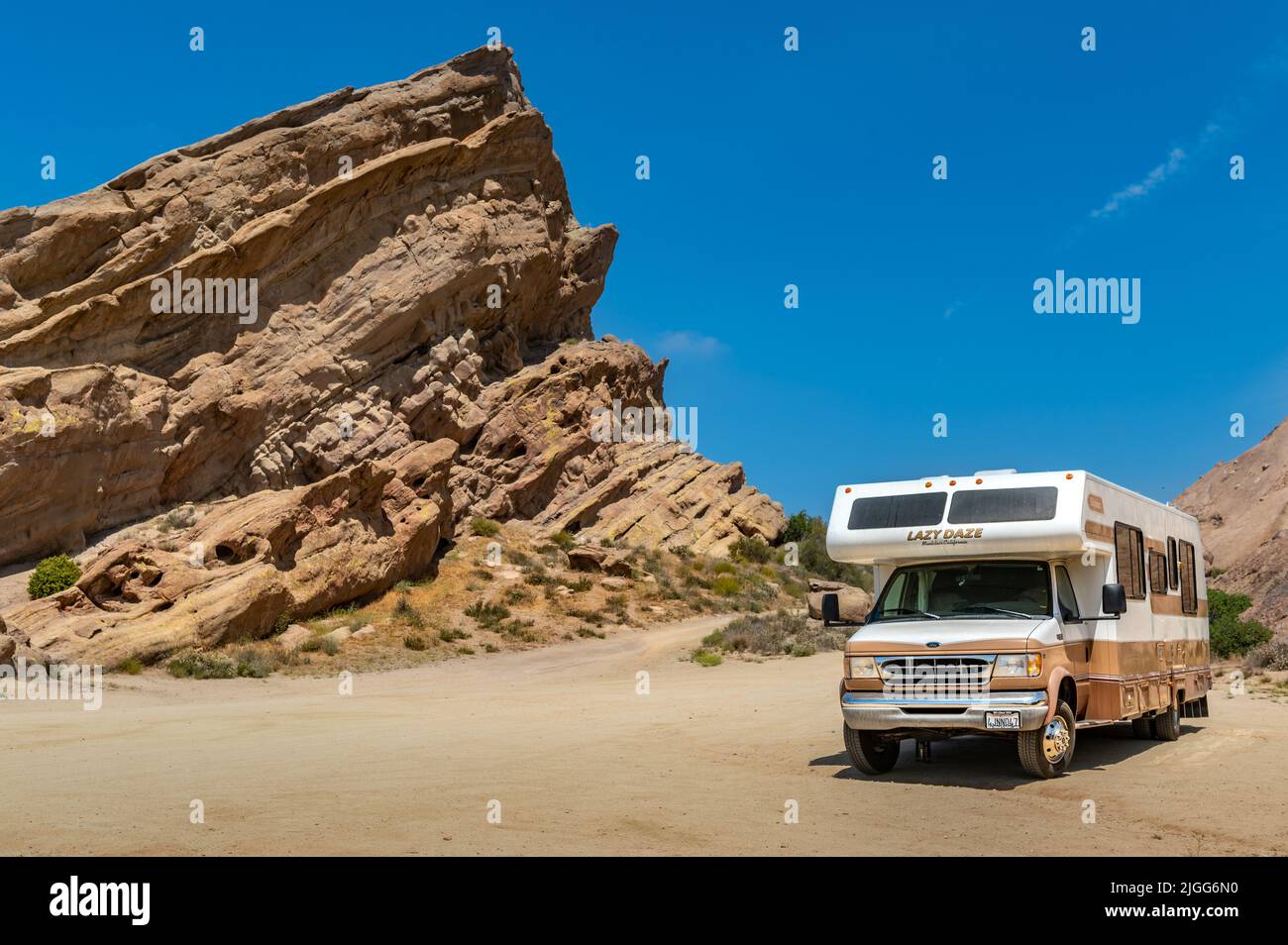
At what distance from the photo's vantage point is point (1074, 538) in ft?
35.7

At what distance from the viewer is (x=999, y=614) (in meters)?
11.2

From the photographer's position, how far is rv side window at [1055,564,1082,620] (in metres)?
11.2

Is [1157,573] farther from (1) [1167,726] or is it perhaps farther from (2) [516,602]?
(2) [516,602]

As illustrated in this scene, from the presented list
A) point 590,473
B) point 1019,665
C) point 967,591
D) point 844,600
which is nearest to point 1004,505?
point 967,591

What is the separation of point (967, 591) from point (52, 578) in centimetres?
2585

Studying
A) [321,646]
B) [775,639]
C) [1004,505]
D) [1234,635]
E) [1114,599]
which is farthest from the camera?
[775,639]

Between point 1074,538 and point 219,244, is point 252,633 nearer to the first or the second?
point 219,244

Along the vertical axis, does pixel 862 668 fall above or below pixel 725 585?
below

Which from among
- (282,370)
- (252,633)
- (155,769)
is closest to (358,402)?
(282,370)

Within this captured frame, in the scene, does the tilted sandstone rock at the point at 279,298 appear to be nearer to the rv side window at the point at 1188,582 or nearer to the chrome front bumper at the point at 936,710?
the chrome front bumper at the point at 936,710

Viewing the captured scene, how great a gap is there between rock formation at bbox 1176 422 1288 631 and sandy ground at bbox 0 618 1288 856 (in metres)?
8.34

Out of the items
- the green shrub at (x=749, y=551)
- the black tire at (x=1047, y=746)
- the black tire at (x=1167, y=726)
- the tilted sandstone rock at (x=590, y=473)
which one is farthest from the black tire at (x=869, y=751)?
the green shrub at (x=749, y=551)

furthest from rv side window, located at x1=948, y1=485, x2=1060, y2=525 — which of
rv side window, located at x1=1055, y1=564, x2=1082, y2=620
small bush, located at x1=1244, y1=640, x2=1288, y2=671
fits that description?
small bush, located at x1=1244, y1=640, x2=1288, y2=671

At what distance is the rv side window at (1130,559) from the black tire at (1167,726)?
219 centimetres
